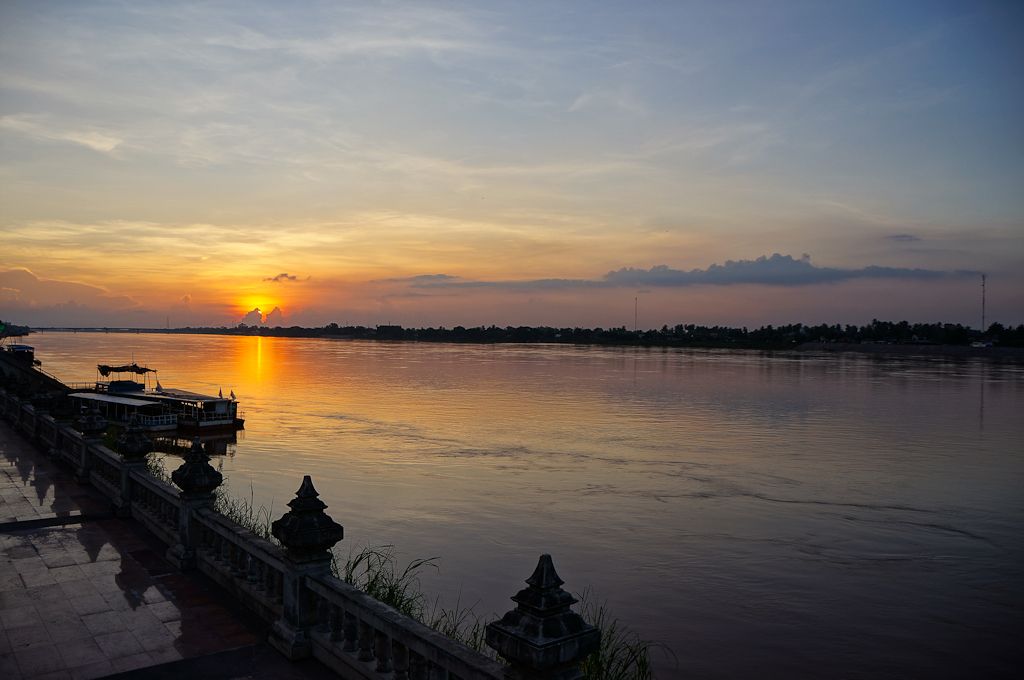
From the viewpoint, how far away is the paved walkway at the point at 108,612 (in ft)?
26.3

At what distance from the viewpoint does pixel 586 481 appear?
3303cm

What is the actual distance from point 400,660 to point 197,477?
529 centimetres

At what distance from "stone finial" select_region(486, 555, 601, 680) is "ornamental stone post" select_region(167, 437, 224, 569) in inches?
266

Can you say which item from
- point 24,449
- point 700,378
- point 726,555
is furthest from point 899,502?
point 700,378

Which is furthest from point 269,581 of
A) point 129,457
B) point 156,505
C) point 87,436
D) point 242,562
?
point 87,436

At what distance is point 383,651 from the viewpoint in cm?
760

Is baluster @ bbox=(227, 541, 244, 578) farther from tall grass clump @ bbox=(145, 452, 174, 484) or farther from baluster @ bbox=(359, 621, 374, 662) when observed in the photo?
tall grass clump @ bbox=(145, 452, 174, 484)

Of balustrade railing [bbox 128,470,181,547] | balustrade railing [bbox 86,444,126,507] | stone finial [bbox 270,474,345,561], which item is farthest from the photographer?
balustrade railing [bbox 86,444,126,507]

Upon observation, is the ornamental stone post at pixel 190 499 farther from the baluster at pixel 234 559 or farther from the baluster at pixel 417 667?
the baluster at pixel 417 667

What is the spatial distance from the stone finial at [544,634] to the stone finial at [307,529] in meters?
3.21

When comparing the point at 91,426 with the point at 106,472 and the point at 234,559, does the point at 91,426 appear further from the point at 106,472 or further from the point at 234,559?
the point at 234,559

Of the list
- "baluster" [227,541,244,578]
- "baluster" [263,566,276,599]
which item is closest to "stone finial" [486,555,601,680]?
"baluster" [263,566,276,599]

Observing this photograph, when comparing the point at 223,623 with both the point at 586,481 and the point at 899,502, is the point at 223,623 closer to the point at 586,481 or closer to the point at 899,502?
the point at 586,481

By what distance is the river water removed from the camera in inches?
711
